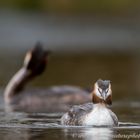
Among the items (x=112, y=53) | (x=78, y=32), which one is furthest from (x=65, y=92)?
(x=78, y=32)

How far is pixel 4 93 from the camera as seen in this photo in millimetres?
24000

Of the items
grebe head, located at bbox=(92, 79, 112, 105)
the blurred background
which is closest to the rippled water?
grebe head, located at bbox=(92, 79, 112, 105)

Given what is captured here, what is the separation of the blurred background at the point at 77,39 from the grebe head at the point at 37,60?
214 cm

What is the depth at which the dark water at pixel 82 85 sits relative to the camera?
49.7 ft

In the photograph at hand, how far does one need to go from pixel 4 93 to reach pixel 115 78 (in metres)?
5.40

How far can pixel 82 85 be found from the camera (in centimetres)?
2739

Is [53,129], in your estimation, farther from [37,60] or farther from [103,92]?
[37,60]

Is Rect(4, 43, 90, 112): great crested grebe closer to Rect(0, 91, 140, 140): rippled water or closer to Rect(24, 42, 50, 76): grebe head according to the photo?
Rect(24, 42, 50, 76): grebe head

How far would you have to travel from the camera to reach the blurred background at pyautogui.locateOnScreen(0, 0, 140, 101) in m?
29.4

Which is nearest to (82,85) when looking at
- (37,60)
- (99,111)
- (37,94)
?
(37,60)

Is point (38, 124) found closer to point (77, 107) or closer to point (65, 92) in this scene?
point (77, 107)

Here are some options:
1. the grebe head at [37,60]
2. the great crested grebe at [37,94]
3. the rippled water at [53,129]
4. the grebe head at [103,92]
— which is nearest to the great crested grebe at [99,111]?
the grebe head at [103,92]

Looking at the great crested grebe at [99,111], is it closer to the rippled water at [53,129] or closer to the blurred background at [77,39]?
the rippled water at [53,129]

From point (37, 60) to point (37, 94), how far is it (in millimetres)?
1070
